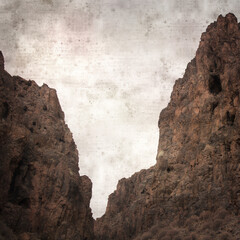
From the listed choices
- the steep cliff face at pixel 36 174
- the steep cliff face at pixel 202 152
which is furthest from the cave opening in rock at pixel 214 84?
the steep cliff face at pixel 36 174

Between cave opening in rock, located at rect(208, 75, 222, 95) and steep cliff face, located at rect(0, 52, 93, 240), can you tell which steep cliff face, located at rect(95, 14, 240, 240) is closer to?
cave opening in rock, located at rect(208, 75, 222, 95)

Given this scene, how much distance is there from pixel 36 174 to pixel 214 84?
32.8 meters

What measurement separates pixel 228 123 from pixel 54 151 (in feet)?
93.0

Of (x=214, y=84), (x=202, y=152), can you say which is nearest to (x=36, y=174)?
(x=202, y=152)

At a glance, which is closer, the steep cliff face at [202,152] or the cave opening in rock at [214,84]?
the steep cliff face at [202,152]

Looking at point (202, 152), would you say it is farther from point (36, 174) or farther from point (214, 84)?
point (36, 174)

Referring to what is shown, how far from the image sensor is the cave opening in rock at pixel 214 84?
74250mm

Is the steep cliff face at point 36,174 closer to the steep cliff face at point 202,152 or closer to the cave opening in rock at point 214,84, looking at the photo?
the steep cliff face at point 202,152

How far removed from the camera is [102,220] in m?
126

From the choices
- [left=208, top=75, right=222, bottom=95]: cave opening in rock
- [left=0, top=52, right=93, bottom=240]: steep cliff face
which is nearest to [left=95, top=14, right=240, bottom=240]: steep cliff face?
[left=208, top=75, right=222, bottom=95]: cave opening in rock

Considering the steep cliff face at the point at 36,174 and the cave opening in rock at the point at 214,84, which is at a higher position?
the cave opening in rock at the point at 214,84

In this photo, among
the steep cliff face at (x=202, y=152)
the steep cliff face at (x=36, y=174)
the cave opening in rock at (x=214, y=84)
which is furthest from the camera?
the cave opening in rock at (x=214, y=84)

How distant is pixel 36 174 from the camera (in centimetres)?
6888

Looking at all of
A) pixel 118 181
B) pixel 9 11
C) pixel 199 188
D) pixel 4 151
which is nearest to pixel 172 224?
pixel 199 188
